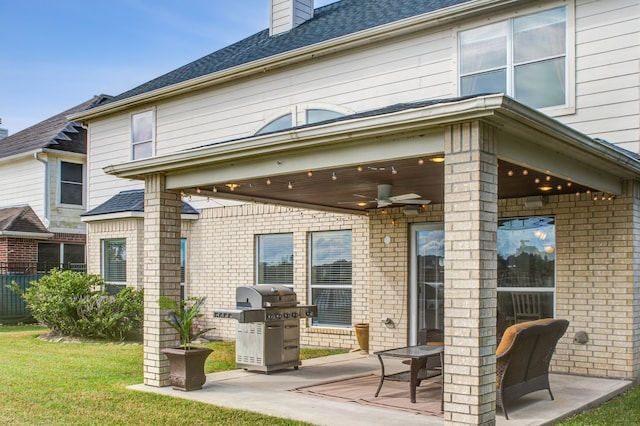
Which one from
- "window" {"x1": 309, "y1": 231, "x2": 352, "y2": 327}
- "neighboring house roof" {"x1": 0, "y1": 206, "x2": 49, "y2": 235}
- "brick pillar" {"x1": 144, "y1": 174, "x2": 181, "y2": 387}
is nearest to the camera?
"brick pillar" {"x1": 144, "y1": 174, "x2": 181, "y2": 387}

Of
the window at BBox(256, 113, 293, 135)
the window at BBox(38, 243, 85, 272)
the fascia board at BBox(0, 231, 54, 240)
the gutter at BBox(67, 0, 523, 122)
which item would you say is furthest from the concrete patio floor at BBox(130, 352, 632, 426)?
the window at BBox(38, 243, 85, 272)

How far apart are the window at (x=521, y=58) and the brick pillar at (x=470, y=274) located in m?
4.68

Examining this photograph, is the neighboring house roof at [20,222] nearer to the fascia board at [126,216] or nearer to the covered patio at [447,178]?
the fascia board at [126,216]

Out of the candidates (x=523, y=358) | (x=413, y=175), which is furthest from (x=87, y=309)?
(x=523, y=358)

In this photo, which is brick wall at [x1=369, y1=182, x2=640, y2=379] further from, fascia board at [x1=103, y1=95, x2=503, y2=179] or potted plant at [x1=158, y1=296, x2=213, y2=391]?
potted plant at [x1=158, y1=296, x2=213, y2=391]

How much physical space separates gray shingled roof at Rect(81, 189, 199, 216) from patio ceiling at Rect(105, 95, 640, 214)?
5354mm

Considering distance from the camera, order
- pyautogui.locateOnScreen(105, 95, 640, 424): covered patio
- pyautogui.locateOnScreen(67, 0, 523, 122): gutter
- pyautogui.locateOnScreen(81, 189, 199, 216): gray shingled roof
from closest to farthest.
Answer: pyautogui.locateOnScreen(105, 95, 640, 424): covered patio < pyautogui.locateOnScreen(67, 0, 523, 122): gutter < pyautogui.locateOnScreen(81, 189, 199, 216): gray shingled roof

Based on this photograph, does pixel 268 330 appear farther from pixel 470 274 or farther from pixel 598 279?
pixel 598 279

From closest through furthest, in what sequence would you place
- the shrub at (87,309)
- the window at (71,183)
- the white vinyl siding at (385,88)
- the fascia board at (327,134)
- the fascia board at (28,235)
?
the fascia board at (327,134), the white vinyl siding at (385,88), the shrub at (87,309), the fascia board at (28,235), the window at (71,183)

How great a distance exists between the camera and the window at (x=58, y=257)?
20.6 metres

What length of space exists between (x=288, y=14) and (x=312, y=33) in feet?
6.00

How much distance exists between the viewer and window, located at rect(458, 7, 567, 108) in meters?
10.2

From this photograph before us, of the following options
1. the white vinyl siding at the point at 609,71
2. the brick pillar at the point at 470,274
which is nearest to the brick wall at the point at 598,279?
the white vinyl siding at the point at 609,71

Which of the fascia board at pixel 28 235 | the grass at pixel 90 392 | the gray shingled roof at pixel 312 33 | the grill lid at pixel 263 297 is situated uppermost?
the gray shingled roof at pixel 312 33
